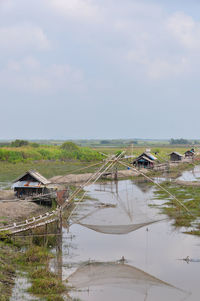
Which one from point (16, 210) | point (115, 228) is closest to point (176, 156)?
point (16, 210)

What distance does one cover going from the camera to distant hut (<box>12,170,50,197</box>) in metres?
26.5

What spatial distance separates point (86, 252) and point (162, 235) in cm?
494

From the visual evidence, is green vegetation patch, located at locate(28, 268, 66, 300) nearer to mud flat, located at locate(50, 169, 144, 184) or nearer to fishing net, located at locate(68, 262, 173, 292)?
fishing net, located at locate(68, 262, 173, 292)

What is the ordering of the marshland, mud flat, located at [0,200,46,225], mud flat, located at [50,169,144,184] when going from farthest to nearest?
mud flat, located at [50,169,144,184] → mud flat, located at [0,200,46,225] → the marshland

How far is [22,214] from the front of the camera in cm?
2272

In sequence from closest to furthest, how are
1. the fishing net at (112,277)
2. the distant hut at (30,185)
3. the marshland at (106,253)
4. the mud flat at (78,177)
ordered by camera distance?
the marshland at (106,253) → the fishing net at (112,277) → the distant hut at (30,185) → the mud flat at (78,177)

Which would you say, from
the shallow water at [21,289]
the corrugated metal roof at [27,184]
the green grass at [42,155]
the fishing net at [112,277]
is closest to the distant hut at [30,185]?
the corrugated metal roof at [27,184]

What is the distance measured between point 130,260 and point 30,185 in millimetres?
12857

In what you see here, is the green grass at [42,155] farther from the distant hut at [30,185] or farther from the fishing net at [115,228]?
the fishing net at [115,228]

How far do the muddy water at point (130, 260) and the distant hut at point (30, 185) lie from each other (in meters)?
3.74

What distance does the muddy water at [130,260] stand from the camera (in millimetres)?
12828

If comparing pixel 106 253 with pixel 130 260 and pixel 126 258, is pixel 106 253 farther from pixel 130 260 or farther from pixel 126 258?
pixel 130 260

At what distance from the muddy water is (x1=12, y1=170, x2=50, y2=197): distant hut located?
12.3ft

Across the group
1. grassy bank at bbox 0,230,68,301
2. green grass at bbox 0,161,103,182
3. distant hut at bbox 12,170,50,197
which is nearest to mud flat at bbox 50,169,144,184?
green grass at bbox 0,161,103,182
